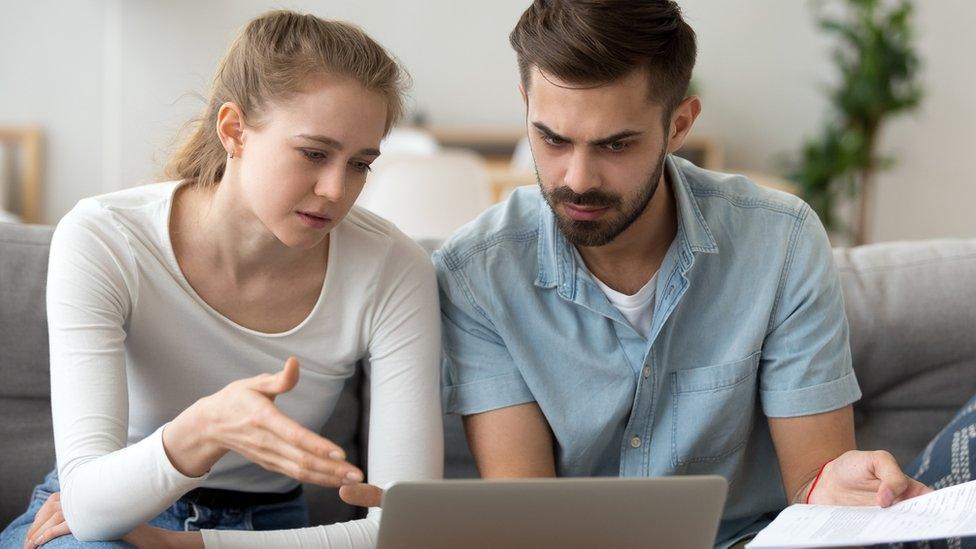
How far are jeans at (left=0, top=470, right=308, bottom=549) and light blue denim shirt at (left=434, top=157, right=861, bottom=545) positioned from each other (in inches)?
11.1

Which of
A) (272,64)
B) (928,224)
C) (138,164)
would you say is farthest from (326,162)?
(928,224)

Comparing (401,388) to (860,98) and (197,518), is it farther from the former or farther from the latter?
(860,98)

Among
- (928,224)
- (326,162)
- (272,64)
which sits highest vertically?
(272,64)

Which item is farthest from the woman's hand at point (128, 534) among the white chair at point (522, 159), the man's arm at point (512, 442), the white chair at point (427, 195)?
the white chair at point (522, 159)

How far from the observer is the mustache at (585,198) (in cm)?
144

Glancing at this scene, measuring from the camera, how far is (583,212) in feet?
4.79

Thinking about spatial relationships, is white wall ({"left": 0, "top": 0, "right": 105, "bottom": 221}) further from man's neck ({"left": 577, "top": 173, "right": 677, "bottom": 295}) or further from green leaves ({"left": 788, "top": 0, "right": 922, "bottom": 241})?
man's neck ({"left": 577, "top": 173, "right": 677, "bottom": 295})

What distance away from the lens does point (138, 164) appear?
18.1 feet

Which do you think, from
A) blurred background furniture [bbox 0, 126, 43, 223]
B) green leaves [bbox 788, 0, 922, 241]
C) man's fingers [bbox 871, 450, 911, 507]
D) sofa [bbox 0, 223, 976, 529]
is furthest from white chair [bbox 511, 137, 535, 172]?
man's fingers [bbox 871, 450, 911, 507]

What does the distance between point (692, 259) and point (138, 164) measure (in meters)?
4.50

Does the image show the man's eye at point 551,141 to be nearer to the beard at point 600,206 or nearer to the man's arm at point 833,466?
the beard at point 600,206

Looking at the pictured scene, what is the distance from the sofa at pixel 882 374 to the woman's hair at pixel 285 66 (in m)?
0.39

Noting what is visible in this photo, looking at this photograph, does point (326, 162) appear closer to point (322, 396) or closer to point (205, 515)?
point (322, 396)

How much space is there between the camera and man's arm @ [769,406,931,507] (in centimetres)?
131
